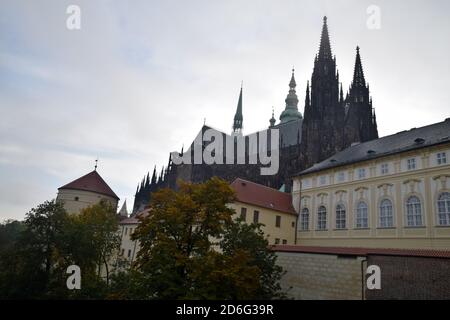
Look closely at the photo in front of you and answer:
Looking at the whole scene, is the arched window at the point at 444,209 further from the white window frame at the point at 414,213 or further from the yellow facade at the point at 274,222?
the yellow facade at the point at 274,222

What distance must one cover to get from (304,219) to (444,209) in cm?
1357

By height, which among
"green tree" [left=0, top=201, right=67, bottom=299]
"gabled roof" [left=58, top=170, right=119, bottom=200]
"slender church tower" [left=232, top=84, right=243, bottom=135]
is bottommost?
"green tree" [left=0, top=201, right=67, bottom=299]

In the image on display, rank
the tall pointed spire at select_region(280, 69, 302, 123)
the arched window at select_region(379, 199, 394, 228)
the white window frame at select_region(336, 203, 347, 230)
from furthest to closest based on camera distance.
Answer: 1. the tall pointed spire at select_region(280, 69, 302, 123)
2. the white window frame at select_region(336, 203, 347, 230)
3. the arched window at select_region(379, 199, 394, 228)

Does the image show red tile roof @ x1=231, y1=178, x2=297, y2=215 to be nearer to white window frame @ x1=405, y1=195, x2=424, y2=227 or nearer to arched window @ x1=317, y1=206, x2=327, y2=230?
arched window @ x1=317, y1=206, x2=327, y2=230

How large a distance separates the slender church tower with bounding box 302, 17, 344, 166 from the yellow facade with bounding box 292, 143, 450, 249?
18359 millimetres

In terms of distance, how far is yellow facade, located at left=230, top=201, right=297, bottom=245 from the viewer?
31.6m

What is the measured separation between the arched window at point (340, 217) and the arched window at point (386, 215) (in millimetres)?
3778

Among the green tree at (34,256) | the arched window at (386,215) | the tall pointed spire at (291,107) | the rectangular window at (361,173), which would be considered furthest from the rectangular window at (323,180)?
the tall pointed spire at (291,107)

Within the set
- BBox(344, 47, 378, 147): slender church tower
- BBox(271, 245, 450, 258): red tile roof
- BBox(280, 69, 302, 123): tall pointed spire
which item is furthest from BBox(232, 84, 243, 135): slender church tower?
BBox(271, 245, 450, 258): red tile roof

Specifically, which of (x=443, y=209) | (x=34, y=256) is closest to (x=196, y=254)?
(x=34, y=256)

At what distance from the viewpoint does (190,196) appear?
57.6 feet

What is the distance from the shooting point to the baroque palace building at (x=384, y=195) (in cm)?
2416
